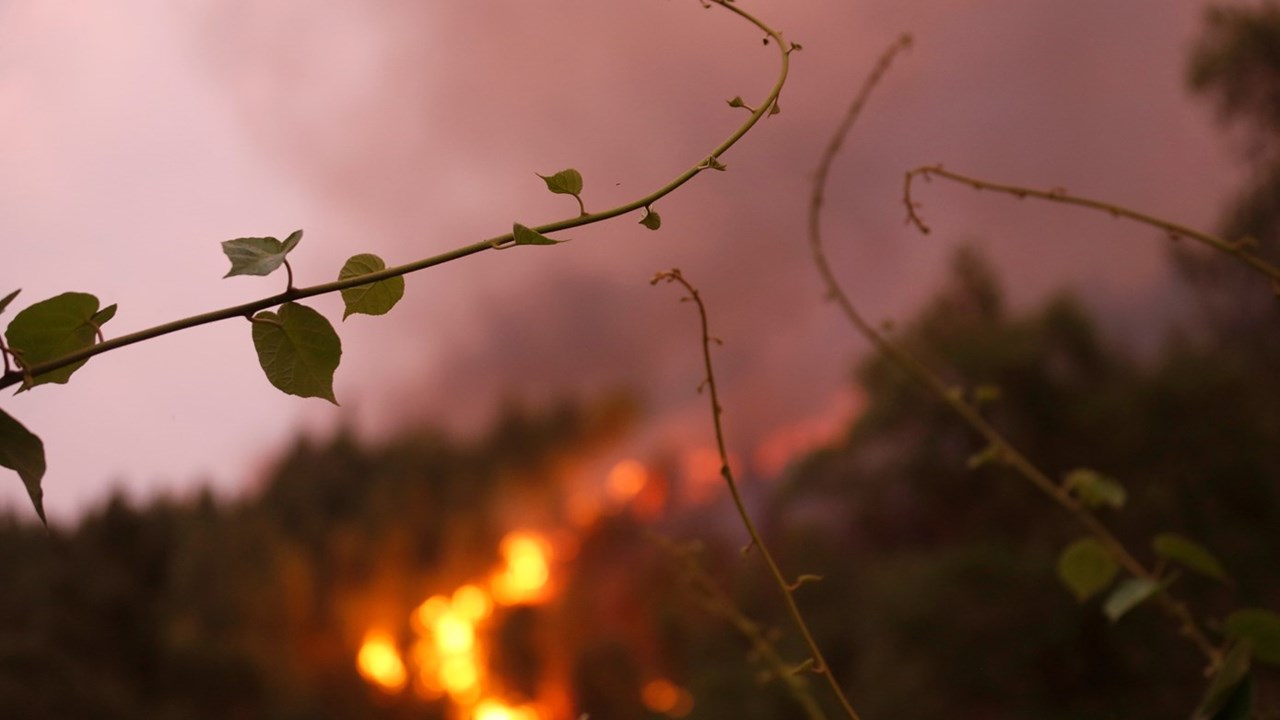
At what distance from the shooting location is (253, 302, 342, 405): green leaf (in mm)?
102

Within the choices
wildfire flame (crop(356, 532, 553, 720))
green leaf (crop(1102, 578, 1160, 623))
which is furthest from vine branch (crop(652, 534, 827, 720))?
wildfire flame (crop(356, 532, 553, 720))

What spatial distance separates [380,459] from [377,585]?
15 centimetres

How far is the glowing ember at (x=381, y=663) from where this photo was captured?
1.03 m

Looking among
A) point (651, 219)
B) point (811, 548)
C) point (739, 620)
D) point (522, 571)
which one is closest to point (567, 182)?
point (651, 219)

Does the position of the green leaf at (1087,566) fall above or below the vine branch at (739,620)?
below

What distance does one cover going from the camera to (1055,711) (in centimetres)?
83

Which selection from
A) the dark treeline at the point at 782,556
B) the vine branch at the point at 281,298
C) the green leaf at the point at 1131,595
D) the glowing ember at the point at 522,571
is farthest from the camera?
the glowing ember at the point at 522,571

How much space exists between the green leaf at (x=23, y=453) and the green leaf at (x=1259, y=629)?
19 centimetres

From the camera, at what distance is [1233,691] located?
15cm

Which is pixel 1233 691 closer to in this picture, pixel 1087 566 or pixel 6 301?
pixel 1087 566

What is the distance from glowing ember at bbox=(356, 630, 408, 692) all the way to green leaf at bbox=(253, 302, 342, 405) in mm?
1017

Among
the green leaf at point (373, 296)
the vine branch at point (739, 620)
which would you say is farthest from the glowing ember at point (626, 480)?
the green leaf at point (373, 296)

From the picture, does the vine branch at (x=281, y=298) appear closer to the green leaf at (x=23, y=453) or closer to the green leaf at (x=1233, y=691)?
the green leaf at (x=23, y=453)

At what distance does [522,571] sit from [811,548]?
1.19 ft
